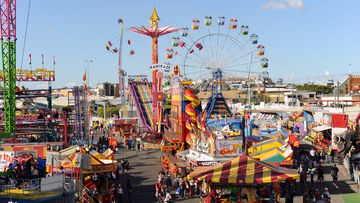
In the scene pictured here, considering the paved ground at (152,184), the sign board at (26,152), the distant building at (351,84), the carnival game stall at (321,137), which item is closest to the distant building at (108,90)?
the distant building at (351,84)

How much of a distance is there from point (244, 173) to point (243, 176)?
0.14 meters

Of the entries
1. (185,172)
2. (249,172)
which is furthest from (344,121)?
(249,172)

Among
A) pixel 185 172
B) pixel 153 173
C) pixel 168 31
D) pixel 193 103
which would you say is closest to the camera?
pixel 185 172

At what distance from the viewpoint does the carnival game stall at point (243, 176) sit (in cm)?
1495

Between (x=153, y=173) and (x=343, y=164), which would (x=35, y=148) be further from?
(x=343, y=164)

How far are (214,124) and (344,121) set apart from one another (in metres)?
7.76

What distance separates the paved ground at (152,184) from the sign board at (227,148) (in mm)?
2863

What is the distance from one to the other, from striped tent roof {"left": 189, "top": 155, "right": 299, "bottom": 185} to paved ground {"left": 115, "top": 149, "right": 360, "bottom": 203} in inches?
250

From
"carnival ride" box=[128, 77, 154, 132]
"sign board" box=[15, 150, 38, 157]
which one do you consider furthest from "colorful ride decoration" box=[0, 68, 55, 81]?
"sign board" box=[15, 150, 38, 157]

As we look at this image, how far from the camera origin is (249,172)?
1518 centimetres

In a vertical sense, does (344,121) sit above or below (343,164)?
above

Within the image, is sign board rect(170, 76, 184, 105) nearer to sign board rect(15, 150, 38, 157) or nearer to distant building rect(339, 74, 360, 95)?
sign board rect(15, 150, 38, 157)

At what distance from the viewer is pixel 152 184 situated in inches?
1041

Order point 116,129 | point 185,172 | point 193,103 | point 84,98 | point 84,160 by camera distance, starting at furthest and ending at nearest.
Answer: point 116,129
point 84,98
point 193,103
point 185,172
point 84,160
